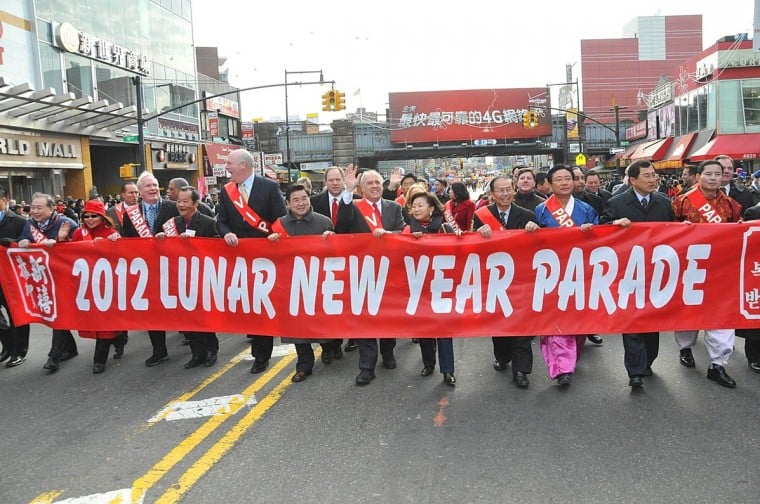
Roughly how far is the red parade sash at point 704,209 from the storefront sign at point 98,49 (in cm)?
2409

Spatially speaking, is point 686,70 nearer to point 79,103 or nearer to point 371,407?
point 79,103

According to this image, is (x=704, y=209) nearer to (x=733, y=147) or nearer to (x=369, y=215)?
(x=369, y=215)

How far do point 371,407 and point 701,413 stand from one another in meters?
2.34

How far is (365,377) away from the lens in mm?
5480

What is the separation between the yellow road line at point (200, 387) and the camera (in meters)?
4.61

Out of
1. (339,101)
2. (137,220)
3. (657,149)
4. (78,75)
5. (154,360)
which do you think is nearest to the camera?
(154,360)

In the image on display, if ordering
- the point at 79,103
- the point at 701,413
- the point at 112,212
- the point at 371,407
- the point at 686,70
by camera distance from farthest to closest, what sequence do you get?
the point at 686,70
the point at 79,103
the point at 112,212
the point at 371,407
the point at 701,413

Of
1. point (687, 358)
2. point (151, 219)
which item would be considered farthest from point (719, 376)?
point (151, 219)

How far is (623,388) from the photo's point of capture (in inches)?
202

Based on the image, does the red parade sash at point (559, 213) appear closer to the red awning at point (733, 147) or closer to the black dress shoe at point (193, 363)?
the black dress shoe at point (193, 363)

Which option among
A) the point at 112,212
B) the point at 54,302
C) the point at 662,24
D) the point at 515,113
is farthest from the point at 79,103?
the point at 662,24

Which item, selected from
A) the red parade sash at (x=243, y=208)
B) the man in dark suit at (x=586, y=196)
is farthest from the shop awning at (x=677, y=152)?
the red parade sash at (x=243, y=208)

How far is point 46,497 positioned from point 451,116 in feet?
172

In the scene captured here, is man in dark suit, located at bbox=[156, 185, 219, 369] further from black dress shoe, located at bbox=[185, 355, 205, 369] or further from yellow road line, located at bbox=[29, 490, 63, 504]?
yellow road line, located at bbox=[29, 490, 63, 504]
